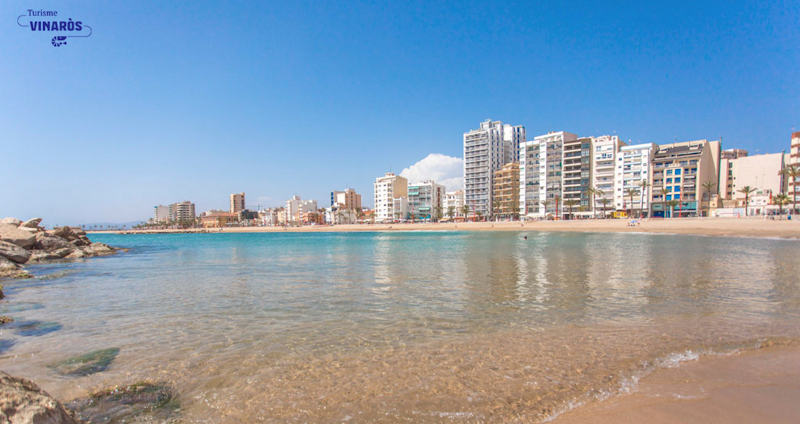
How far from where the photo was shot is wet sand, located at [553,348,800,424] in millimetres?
4078

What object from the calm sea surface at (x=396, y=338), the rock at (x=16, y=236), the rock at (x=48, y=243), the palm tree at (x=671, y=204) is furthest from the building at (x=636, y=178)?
the rock at (x=16, y=236)

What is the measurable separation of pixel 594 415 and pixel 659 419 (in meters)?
0.66

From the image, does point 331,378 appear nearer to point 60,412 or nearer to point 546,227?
point 60,412

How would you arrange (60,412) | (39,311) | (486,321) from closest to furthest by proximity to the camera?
1. (60,412)
2. (486,321)
3. (39,311)

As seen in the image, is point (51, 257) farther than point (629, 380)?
Yes

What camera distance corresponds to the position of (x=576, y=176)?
103 meters

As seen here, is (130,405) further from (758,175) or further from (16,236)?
(758,175)

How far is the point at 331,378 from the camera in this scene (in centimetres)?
545

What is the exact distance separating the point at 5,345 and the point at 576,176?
112904 mm

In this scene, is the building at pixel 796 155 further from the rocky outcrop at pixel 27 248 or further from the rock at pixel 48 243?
the rock at pixel 48 243

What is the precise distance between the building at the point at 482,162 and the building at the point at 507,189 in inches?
205

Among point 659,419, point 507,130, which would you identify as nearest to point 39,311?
point 659,419

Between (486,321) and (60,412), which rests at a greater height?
(60,412)

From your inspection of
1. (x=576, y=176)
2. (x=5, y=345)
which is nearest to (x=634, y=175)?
(x=576, y=176)
